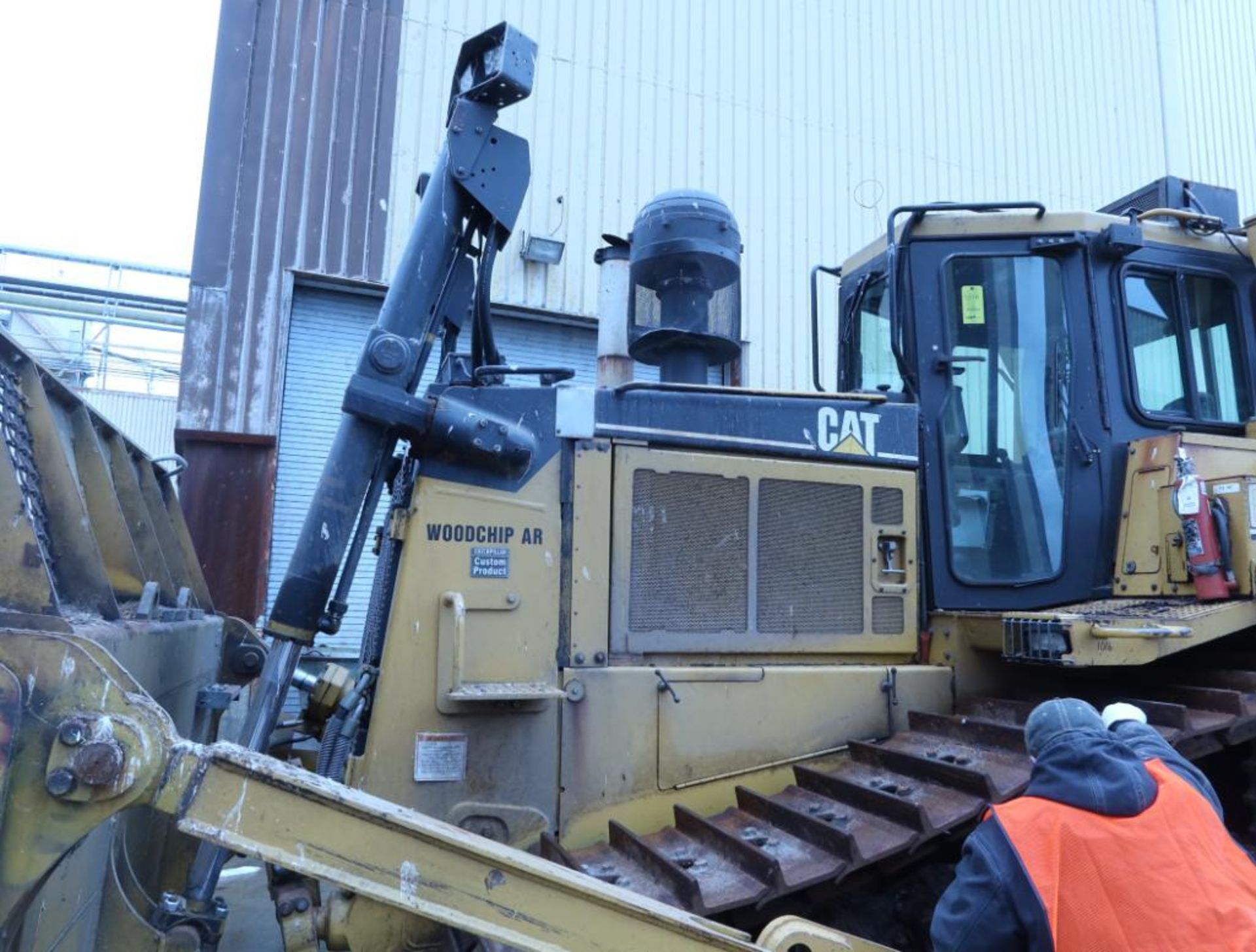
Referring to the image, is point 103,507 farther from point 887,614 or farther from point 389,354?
point 887,614

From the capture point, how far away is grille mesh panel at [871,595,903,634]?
3.83 meters

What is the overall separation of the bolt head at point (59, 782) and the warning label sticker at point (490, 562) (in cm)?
152

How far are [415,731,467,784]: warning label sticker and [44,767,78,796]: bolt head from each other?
134cm

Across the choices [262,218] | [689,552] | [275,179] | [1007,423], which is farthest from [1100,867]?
[275,179]

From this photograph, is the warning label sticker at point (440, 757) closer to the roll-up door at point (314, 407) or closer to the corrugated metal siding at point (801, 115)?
the roll-up door at point (314, 407)

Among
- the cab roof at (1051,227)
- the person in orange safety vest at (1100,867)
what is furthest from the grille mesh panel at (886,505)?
the person in orange safety vest at (1100,867)

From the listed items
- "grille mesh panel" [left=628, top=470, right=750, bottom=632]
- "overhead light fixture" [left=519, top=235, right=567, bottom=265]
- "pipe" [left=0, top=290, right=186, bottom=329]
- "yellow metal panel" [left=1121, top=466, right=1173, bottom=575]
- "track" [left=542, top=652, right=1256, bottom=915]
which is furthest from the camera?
"pipe" [left=0, top=290, right=186, bottom=329]

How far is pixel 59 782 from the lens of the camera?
1.94 meters

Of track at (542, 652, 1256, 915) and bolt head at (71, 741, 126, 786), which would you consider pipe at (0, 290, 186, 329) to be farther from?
bolt head at (71, 741, 126, 786)

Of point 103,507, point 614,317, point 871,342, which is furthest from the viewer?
point 614,317

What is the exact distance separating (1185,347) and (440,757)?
3.33m

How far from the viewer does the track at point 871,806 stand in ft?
9.29

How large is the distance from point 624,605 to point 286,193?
6.57 metres

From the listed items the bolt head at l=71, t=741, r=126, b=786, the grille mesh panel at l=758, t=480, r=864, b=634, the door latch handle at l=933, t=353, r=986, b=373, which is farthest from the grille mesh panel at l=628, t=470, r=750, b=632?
the bolt head at l=71, t=741, r=126, b=786
